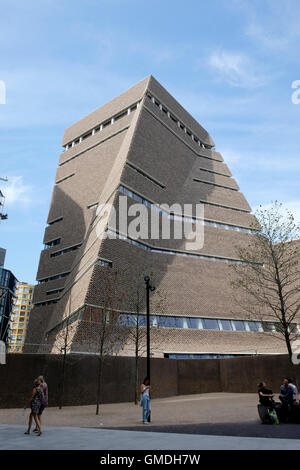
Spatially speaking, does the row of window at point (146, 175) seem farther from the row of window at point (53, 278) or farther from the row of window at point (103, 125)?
the row of window at point (53, 278)

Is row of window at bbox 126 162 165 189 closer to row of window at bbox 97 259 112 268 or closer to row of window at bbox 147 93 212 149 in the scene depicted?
row of window at bbox 97 259 112 268

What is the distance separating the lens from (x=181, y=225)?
4175 cm

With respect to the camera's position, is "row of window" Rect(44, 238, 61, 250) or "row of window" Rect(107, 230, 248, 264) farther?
"row of window" Rect(44, 238, 61, 250)

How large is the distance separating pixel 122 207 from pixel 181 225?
949 centimetres

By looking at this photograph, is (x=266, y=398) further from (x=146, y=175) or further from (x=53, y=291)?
(x=53, y=291)

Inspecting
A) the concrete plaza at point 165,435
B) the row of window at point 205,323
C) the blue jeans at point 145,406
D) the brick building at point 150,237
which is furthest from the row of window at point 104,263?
the blue jeans at point 145,406

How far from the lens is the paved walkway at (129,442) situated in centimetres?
719

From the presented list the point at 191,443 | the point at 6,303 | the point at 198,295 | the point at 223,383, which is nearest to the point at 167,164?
the point at 198,295

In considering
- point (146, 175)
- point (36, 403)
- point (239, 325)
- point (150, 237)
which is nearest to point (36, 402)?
point (36, 403)

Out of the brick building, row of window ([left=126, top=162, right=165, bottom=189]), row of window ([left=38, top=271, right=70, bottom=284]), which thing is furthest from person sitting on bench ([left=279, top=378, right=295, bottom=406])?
row of window ([left=38, top=271, right=70, bottom=284])

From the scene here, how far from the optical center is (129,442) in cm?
791

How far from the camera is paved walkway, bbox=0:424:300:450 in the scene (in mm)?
7188
